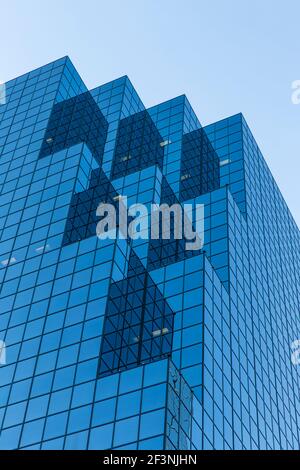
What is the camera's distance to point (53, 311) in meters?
66.1

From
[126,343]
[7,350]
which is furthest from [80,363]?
[7,350]

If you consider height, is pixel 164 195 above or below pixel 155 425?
below

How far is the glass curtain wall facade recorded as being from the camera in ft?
183

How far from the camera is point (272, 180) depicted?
115562 mm

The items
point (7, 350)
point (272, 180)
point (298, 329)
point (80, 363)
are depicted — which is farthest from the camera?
point (272, 180)

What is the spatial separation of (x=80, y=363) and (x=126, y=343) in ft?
14.2

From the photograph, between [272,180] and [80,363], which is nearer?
[80,363]

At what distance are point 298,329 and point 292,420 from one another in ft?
67.3

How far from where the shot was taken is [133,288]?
65.9 m

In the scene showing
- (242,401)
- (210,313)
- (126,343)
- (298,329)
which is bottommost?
(298,329)

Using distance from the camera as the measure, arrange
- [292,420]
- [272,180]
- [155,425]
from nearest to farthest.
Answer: [155,425]
[292,420]
[272,180]

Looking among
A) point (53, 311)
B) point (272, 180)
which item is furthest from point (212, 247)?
point (272, 180)

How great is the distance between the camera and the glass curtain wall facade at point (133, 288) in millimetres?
55656

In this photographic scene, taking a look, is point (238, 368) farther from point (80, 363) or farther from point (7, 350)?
point (7, 350)
